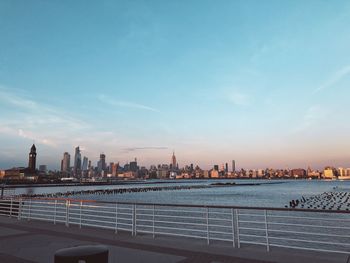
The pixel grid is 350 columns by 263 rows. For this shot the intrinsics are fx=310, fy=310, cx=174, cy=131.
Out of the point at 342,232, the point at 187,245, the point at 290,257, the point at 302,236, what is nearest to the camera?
the point at 290,257

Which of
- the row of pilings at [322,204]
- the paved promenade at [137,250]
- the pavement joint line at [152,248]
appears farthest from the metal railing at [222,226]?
the row of pilings at [322,204]

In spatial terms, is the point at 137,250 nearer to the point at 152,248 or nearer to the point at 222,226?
the point at 152,248

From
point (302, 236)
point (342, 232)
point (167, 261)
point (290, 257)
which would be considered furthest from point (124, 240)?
point (342, 232)

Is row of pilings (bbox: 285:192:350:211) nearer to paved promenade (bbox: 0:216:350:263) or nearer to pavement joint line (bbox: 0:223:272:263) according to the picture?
paved promenade (bbox: 0:216:350:263)

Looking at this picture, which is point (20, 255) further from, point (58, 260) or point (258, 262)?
point (258, 262)

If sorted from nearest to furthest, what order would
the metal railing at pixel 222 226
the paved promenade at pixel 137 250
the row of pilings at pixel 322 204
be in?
the paved promenade at pixel 137 250, the metal railing at pixel 222 226, the row of pilings at pixel 322 204

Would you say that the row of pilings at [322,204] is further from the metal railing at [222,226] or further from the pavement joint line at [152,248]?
the pavement joint line at [152,248]

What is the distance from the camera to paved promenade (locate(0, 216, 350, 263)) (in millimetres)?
7543

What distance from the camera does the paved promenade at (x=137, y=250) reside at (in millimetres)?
7543

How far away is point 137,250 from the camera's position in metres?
8.66

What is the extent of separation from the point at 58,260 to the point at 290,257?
18.4ft

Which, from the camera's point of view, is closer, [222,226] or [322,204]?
[222,226]

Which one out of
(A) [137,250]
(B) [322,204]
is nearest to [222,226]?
(A) [137,250]

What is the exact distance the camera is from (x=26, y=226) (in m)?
13.3
